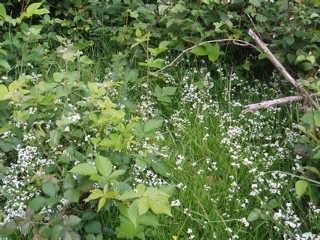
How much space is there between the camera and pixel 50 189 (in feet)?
6.17

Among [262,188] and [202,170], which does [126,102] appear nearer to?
[202,170]

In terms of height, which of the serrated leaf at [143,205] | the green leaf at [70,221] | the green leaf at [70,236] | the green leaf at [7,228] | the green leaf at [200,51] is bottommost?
the green leaf at [7,228]

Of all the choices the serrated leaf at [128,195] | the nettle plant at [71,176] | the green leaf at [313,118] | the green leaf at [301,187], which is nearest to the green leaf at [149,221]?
the nettle plant at [71,176]

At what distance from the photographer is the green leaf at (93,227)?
1875 mm

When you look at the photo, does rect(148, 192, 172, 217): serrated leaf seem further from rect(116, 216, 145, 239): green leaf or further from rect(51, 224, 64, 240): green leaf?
rect(51, 224, 64, 240): green leaf

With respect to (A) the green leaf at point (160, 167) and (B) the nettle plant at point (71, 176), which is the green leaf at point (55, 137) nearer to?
(B) the nettle plant at point (71, 176)

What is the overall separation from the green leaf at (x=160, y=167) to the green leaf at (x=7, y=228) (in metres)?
0.84

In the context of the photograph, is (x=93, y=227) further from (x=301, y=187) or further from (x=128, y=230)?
(x=301, y=187)

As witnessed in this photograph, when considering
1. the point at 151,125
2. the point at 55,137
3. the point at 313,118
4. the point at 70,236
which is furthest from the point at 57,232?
the point at 313,118

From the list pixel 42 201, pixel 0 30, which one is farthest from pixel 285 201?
pixel 0 30

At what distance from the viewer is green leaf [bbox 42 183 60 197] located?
6.11ft

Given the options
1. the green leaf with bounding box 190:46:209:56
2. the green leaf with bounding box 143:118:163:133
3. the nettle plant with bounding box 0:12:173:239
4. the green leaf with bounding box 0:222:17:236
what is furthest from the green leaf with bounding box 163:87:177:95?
the green leaf with bounding box 0:222:17:236

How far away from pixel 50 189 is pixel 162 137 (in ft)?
3.28

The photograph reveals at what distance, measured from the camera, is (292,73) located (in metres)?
3.19
